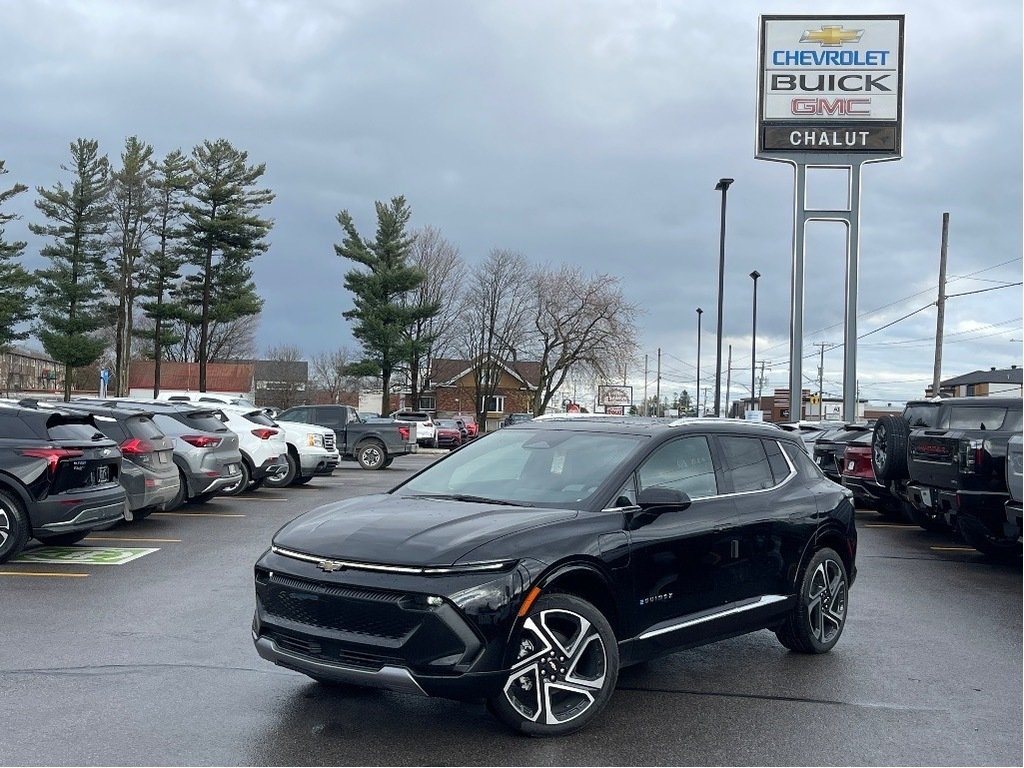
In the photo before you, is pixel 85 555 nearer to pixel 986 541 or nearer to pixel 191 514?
pixel 191 514

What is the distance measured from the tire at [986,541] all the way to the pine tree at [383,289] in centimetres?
4423

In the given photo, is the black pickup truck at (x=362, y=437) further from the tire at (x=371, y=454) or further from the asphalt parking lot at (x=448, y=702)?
the asphalt parking lot at (x=448, y=702)

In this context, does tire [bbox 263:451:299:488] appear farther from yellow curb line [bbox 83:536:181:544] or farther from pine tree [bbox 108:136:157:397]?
pine tree [bbox 108:136:157:397]

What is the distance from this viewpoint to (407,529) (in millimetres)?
5348

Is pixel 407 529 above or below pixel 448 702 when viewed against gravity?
above

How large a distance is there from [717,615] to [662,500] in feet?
3.36

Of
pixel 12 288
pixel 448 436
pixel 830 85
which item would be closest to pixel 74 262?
pixel 12 288

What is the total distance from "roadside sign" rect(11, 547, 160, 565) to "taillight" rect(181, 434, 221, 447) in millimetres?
3305

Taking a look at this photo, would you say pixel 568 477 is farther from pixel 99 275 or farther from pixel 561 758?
pixel 99 275

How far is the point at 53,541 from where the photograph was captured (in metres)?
11.7

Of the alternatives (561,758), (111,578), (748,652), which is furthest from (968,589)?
(111,578)

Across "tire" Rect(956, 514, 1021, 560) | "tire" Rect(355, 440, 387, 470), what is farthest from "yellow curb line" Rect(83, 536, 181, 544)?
"tire" Rect(355, 440, 387, 470)

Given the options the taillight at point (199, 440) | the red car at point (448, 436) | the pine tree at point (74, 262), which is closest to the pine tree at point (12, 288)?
the pine tree at point (74, 262)

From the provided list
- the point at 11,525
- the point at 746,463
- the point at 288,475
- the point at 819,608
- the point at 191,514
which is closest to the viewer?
the point at 746,463
